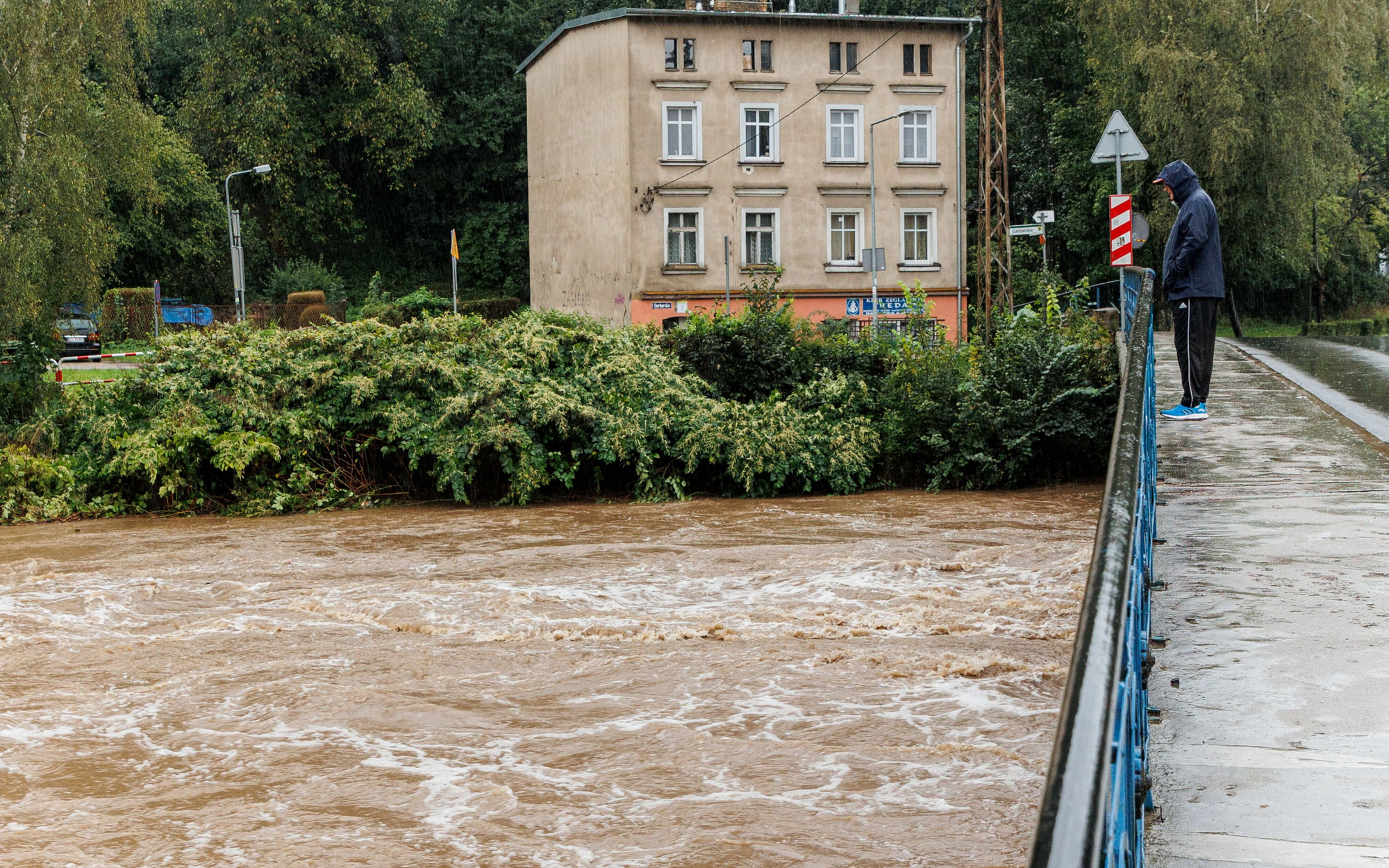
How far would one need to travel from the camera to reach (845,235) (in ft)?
142

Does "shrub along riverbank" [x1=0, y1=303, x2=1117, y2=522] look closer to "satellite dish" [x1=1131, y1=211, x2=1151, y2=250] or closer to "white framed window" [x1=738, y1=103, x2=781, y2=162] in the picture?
"satellite dish" [x1=1131, y1=211, x2=1151, y2=250]

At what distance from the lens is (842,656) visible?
328 inches

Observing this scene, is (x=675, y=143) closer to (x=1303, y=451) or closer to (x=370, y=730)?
(x=1303, y=451)

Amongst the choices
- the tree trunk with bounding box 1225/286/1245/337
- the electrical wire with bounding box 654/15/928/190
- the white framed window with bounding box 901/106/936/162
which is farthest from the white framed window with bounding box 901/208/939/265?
the tree trunk with bounding box 1225/286/1245/337

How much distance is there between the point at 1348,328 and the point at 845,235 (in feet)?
68.3

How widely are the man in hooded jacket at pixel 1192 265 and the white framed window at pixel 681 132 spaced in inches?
1229

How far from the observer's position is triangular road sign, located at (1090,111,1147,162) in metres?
16.9

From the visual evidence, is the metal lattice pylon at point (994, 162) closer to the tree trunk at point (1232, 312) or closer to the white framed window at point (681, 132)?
the white framed window at point (681, 132)

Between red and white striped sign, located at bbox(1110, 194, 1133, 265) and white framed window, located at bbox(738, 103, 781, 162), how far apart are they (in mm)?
24611

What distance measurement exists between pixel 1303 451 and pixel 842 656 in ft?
15.6

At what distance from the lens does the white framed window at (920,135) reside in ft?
143

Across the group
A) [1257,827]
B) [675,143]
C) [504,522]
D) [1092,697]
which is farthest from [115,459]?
[675,143]

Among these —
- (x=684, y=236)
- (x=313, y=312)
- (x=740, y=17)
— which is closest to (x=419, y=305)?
(x=313, y=312)

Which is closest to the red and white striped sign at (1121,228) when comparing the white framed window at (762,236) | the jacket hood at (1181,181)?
the jacket hood at (1181,181)
